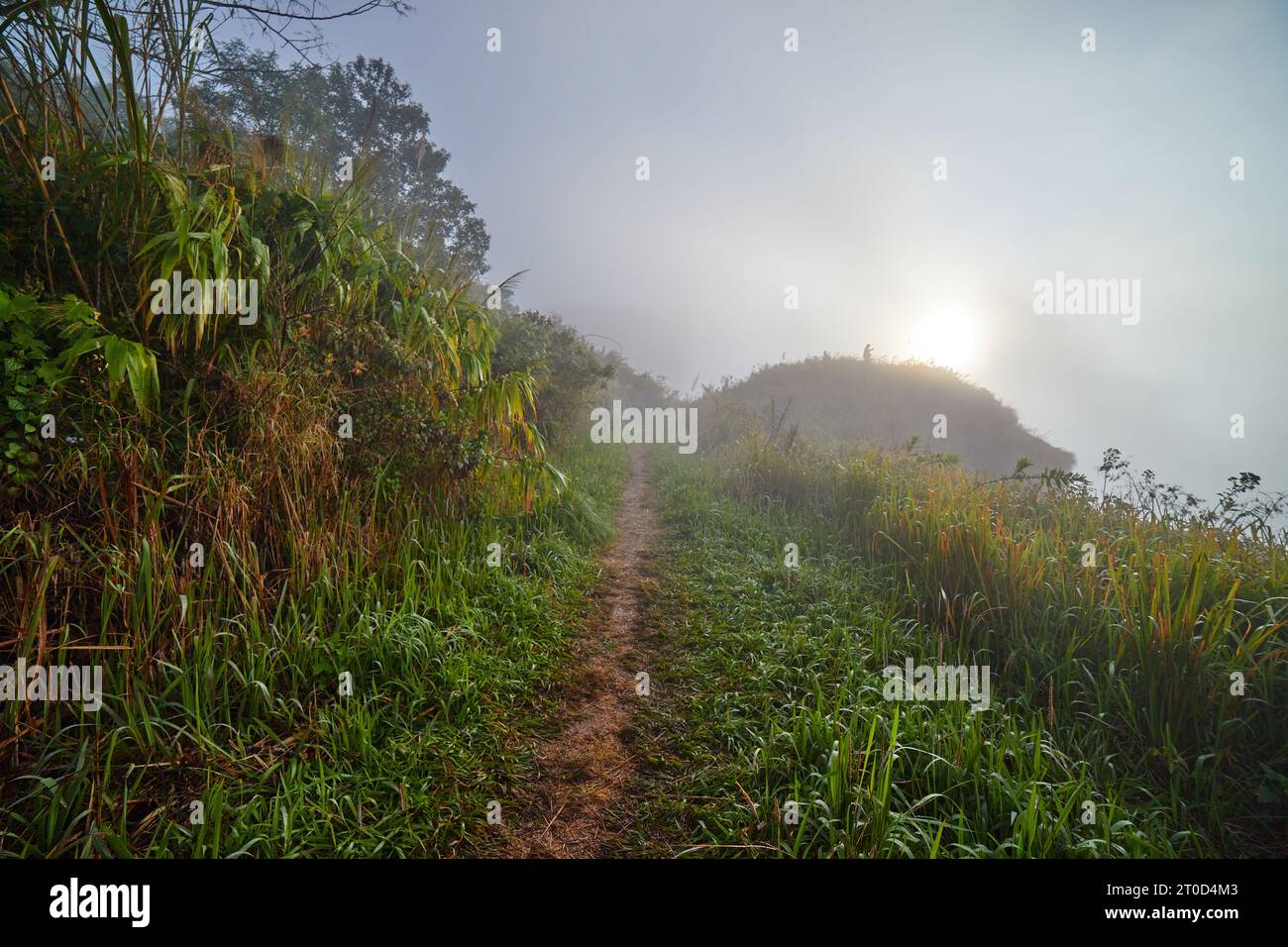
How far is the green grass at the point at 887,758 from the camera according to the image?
2025 millimetres

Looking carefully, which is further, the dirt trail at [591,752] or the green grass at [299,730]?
the dirt trail at [591,752]

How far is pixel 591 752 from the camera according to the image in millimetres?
2588

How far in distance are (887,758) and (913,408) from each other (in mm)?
22975

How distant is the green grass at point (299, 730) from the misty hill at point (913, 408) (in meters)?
18.9

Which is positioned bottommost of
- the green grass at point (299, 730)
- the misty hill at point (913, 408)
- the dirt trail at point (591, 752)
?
the dirt trail at point (591, 752)

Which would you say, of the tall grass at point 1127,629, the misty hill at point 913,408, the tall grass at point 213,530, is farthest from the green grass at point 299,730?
the misty hill at point 913,408

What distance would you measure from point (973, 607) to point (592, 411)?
11.8 meters

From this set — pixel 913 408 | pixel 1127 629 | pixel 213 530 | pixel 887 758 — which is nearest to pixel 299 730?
pixel 213 530

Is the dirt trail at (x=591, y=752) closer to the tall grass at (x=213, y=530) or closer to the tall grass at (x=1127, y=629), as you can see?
the tall grass at (x=213, y=530)

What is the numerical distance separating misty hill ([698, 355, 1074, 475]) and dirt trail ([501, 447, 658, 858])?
702 inches

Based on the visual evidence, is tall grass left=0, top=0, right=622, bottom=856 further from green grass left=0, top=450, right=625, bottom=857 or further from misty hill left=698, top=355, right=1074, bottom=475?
misty hill left=698, top=355, right=1074, bottom=475

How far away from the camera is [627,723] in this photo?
112 inches
